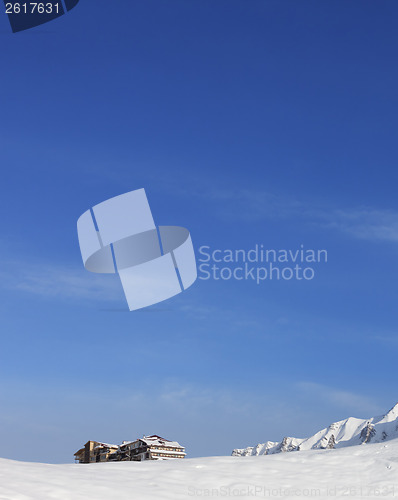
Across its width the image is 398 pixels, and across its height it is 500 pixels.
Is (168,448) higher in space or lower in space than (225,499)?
higher

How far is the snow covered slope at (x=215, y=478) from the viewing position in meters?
15.9

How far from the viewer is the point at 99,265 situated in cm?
3984

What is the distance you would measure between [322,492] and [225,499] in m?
3.36

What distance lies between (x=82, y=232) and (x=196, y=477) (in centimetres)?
2017

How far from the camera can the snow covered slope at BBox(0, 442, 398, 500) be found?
15880mm

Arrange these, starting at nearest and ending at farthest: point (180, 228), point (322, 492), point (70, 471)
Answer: point (322, 492)
point (70, 471)
point (180, 228)

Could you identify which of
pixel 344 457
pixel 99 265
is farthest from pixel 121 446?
pixel 344 457

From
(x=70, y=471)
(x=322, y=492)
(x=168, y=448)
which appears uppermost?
(x=168, y=448)

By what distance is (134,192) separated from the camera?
3484 cm

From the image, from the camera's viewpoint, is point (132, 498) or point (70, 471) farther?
point (70, 471)

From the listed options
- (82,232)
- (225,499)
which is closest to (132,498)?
(225,499)

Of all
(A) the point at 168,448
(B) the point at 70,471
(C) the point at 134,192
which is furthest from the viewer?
(A) the point at 168,448

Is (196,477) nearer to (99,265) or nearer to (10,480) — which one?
(10,480)

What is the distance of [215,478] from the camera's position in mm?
18297
